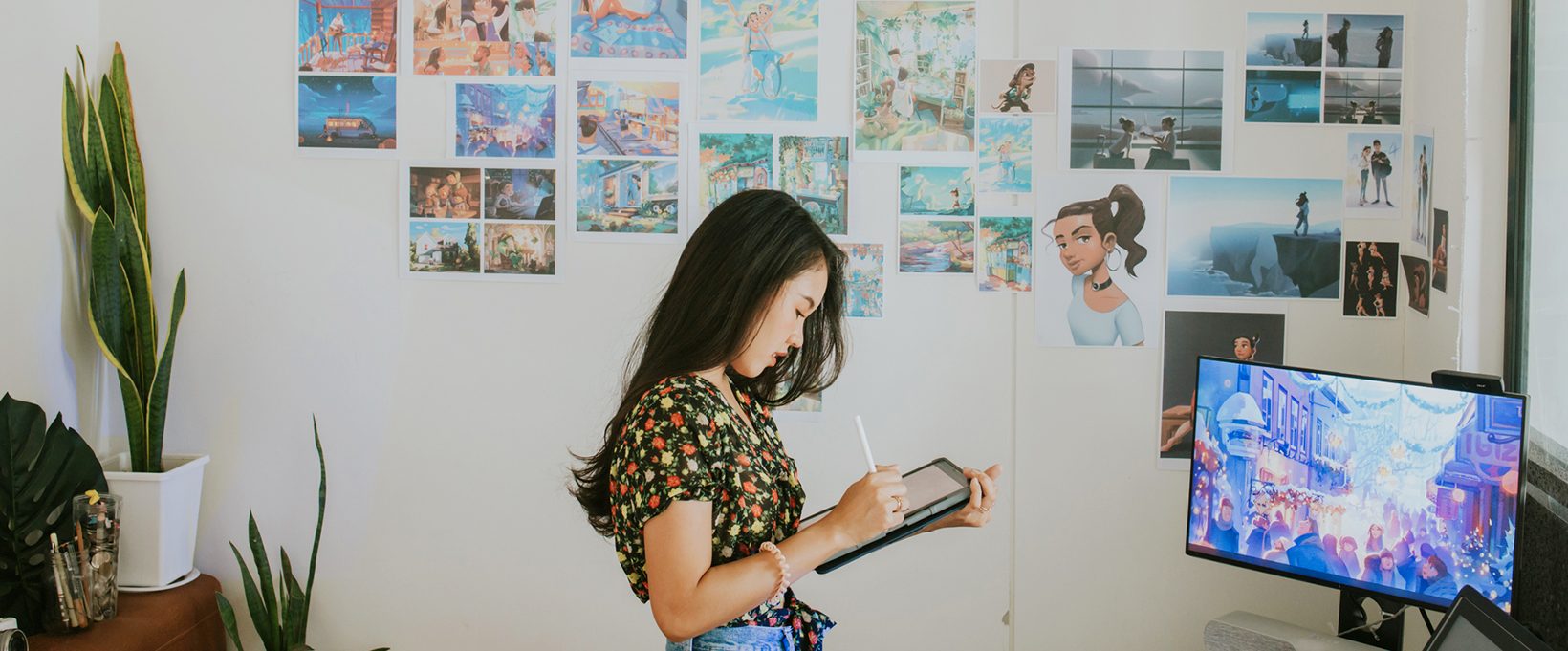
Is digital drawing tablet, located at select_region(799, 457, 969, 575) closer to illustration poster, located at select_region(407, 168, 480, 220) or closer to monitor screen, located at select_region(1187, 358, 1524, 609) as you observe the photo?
monitor screen, located at select_region(1187, 358, 1524, 609)

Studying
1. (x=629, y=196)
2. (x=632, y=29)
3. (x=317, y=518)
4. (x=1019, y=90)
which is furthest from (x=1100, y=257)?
(x=317, y=518)

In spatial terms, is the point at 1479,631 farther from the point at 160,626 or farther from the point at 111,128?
the point at 111,128

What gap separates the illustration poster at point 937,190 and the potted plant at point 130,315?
1.66 metres

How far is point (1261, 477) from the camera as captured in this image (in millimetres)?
1760

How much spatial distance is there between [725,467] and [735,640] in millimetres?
257

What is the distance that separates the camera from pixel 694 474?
4.04 ft

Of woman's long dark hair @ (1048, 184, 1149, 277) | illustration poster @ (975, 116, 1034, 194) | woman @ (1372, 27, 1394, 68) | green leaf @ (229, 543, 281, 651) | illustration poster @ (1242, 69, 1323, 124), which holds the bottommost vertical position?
green leaf @ (229, 543, 281, 651)

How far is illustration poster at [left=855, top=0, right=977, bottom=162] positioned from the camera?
2.22 meters

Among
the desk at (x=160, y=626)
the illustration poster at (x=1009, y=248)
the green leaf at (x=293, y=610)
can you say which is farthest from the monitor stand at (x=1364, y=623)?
the desk at (x=160, y=626)

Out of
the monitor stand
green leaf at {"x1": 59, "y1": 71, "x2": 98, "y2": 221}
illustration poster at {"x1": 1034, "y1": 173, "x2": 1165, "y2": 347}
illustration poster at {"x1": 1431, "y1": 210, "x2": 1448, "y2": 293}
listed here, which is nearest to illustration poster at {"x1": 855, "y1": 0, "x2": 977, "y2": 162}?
illustration poster at {"x1": 1034, "y1": 173, "x2": 1165, "y2": 347}

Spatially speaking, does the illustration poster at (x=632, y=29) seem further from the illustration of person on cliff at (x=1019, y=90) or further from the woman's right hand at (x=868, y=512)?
the woman's right hand at (x=868, y=512)

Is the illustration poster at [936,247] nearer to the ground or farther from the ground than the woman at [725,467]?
farther from the ground

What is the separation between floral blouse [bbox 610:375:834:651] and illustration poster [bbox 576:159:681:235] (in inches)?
38.3

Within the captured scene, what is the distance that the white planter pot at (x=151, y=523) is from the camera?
2.16 metres
